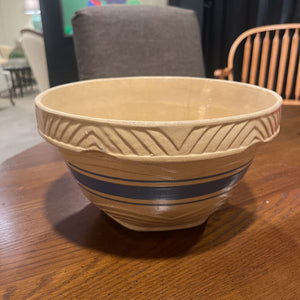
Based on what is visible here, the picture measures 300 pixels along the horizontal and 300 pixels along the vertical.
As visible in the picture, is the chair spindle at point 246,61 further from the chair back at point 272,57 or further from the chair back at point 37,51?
the chair back at point 37,51

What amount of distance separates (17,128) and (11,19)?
397 centimetres

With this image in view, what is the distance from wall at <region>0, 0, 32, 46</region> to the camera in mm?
5797

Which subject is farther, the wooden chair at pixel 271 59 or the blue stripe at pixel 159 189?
the wooden chair at pixel 271 59

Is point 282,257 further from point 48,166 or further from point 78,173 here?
point 48,166

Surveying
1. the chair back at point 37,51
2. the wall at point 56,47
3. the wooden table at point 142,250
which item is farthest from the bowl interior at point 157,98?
the chair back at point 37,51

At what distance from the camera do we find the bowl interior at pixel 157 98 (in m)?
0.43

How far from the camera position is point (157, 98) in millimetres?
496

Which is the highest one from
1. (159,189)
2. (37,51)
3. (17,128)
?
(159,189)

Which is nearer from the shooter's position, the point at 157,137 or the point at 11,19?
the point at 157,137

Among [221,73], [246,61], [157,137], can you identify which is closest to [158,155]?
[157,137]

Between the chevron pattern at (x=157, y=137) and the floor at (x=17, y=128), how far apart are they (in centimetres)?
212

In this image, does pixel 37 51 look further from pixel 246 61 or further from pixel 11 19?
pixel 11 19

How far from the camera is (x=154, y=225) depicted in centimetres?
35

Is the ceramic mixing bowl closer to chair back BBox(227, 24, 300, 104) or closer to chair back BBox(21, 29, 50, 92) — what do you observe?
chair back BBox(227, 24, 300, 104)
